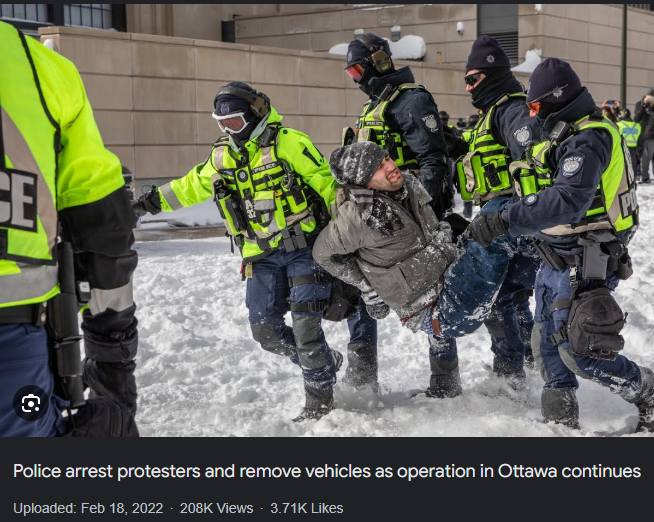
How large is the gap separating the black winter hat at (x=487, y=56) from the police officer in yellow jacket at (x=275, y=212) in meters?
1.33

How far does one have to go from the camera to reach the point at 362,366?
209 inches

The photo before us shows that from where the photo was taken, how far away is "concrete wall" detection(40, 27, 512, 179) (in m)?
16.2

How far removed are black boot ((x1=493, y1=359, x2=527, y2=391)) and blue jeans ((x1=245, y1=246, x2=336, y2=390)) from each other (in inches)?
48.6

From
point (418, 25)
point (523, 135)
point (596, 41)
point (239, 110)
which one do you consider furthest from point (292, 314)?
point (596, 41)

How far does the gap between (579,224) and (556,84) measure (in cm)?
73

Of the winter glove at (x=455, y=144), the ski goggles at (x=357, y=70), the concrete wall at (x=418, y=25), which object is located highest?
the concrete wall at (x=418, y=25)

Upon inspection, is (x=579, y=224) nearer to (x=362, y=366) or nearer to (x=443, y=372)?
(x=443, y=372)

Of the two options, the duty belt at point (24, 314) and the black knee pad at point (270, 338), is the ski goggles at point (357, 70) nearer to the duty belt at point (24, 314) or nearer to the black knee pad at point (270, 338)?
the black knee pad at point (270, 338)

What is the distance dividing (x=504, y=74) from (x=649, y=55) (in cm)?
2740

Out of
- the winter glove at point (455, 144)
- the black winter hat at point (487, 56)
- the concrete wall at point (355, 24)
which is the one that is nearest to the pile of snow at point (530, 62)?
the concrete wall at point (355, 24)

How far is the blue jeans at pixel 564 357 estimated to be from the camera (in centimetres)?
410

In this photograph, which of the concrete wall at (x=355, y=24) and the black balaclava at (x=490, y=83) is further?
the concrete wall at (x=355, y=24)

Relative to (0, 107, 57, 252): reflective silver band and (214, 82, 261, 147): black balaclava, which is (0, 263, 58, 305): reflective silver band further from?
(214, 82, 261, 147): black balaclava
